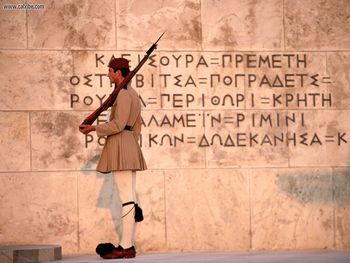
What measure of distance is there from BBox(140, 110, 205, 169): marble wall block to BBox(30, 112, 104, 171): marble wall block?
70 centimetres

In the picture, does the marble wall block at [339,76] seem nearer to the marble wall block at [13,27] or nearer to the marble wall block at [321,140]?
the marble wall block at [321,140]

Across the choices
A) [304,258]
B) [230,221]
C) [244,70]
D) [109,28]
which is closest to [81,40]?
[109,28]

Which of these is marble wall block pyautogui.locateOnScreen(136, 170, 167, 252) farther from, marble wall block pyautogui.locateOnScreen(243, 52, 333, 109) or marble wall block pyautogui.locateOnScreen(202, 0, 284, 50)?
marble wall block pyautogui.locateOnScreen(202, 0, 284, 50)

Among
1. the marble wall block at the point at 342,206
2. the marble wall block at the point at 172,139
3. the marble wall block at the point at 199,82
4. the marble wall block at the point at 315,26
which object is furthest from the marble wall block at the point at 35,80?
the marble wall block at the point at 342,206

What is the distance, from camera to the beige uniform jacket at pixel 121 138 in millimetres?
10492

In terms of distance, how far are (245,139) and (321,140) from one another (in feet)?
3.33

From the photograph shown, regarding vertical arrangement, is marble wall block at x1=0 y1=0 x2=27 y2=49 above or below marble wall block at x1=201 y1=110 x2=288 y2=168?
above

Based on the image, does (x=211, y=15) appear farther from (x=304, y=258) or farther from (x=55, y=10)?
(x=304, y=258)

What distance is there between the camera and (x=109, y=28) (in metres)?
12.2

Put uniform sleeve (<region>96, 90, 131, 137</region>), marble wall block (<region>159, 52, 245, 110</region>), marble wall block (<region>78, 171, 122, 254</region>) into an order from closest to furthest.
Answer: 1. uniform sleeve (<region>96, 90, 131, 137</region>)
2. marble wall block (<region>78, 171, 122, 254</region>)
3. marble wall block (<region>159, 52, 245, 110</region>)

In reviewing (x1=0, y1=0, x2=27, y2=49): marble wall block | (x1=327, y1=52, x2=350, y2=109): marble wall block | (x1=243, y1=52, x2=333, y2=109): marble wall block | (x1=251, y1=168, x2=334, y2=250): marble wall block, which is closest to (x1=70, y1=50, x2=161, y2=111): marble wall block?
(x1=0, y1=0, x2=27, y2=49): marble wall block

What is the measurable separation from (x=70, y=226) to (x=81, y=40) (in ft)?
7.79

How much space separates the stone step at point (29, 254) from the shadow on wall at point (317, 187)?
3142mm

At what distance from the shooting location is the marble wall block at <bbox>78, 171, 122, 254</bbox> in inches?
471
